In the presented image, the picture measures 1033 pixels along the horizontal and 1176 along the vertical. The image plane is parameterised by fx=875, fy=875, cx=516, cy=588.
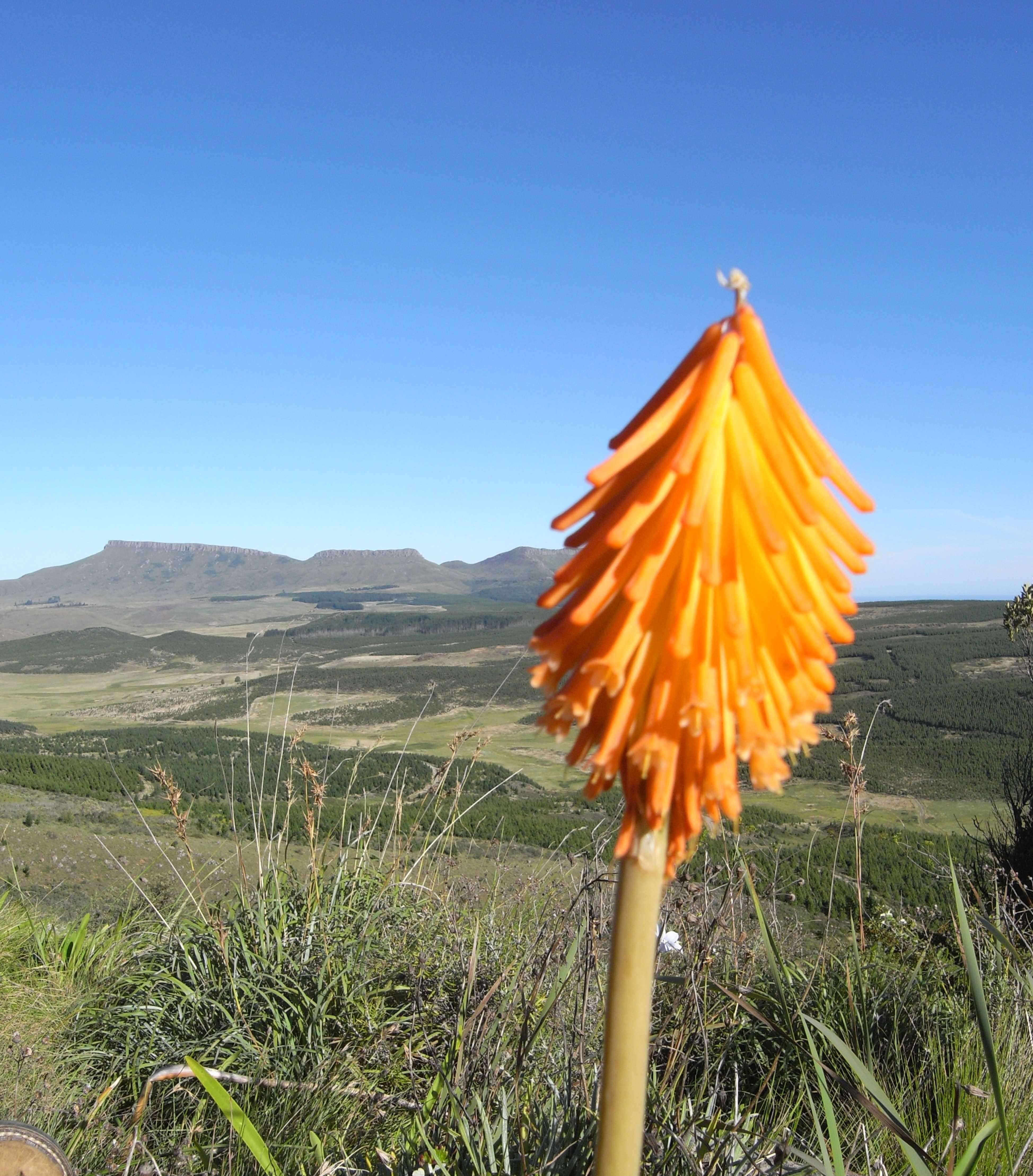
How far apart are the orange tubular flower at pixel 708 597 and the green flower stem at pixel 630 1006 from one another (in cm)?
5

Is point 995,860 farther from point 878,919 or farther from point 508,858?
point 508,858

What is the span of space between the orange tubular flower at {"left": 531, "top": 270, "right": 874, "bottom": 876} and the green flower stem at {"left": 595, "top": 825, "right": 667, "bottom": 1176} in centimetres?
5

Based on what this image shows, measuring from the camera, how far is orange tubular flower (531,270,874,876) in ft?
4.05

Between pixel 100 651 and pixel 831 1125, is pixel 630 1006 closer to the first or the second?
pixel 831 1125

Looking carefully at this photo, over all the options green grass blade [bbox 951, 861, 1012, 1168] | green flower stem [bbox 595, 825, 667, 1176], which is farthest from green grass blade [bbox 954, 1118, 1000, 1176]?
green flower stem [bbox 595, 825, 667, 1176]

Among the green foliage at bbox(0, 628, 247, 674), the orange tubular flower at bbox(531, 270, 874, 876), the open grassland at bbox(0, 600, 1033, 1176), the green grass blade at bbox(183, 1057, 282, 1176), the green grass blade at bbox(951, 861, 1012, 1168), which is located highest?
the orange tubular flower at bbox(531, 270, 874, 876)

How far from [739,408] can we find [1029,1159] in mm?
3205

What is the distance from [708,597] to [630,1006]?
58 centimetres

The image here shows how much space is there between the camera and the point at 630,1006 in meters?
1.19

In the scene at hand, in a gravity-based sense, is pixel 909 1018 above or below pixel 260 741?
above

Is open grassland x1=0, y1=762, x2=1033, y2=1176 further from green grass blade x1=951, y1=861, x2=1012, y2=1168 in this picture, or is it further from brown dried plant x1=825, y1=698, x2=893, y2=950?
brown dried plant x1=825, y1=698, x2=893, y2=950

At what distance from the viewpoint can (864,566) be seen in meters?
1.31

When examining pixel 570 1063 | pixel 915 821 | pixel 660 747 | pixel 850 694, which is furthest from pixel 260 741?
pixel 850 694

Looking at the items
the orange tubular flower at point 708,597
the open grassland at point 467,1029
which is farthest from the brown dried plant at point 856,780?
the orange tubular flower at point 708,597
